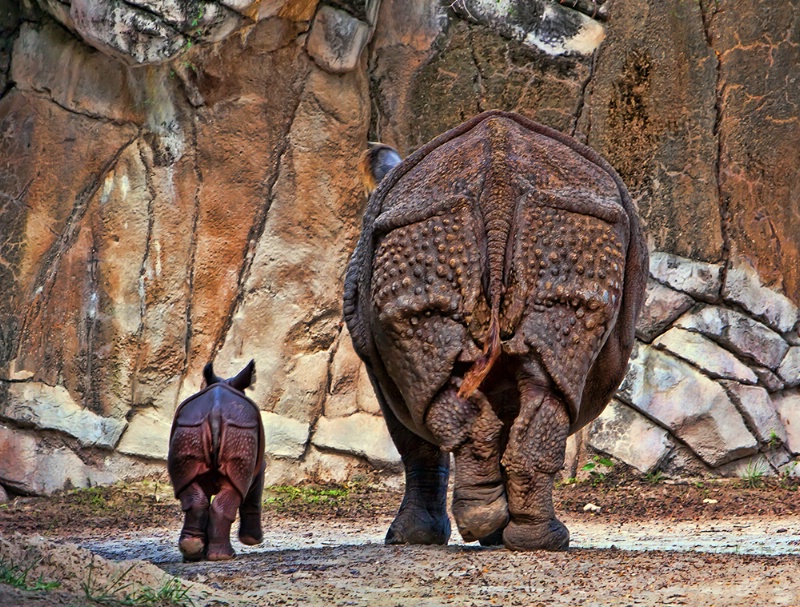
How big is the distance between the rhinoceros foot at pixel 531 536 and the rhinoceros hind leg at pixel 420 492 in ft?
2.92

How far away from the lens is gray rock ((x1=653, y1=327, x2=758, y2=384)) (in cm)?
971

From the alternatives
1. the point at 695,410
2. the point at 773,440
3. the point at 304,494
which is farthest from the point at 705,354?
the point at 304,494

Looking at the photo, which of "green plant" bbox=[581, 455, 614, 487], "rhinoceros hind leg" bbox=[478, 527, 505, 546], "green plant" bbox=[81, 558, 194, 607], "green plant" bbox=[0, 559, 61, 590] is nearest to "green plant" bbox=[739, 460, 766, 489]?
"green plant" bbox=[581, 455, 614, 487]

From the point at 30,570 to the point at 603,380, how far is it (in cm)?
288

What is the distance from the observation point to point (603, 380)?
578 centimetres

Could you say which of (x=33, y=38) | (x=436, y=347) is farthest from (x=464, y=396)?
(x=33, y=38)

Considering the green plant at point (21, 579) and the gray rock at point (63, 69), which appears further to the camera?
the gray rock at point (63, 69)

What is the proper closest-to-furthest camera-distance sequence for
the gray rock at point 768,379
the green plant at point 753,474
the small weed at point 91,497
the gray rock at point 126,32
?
the small weed at point 91,497, the gray rock at point 126,32, the green plant at point 753,474, the gray rock at point 768,379

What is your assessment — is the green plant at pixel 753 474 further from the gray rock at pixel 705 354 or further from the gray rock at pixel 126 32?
the gray rock at pixel 126 32

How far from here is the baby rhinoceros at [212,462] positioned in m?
5.71

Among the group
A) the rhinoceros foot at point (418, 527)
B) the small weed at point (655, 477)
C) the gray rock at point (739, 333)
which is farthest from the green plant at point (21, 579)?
the gray rock at point (739, 333)

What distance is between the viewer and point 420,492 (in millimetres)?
6242

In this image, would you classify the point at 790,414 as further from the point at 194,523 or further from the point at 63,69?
the point at 63,69

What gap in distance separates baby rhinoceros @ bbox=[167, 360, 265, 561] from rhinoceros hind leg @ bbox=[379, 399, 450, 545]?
845 mm
